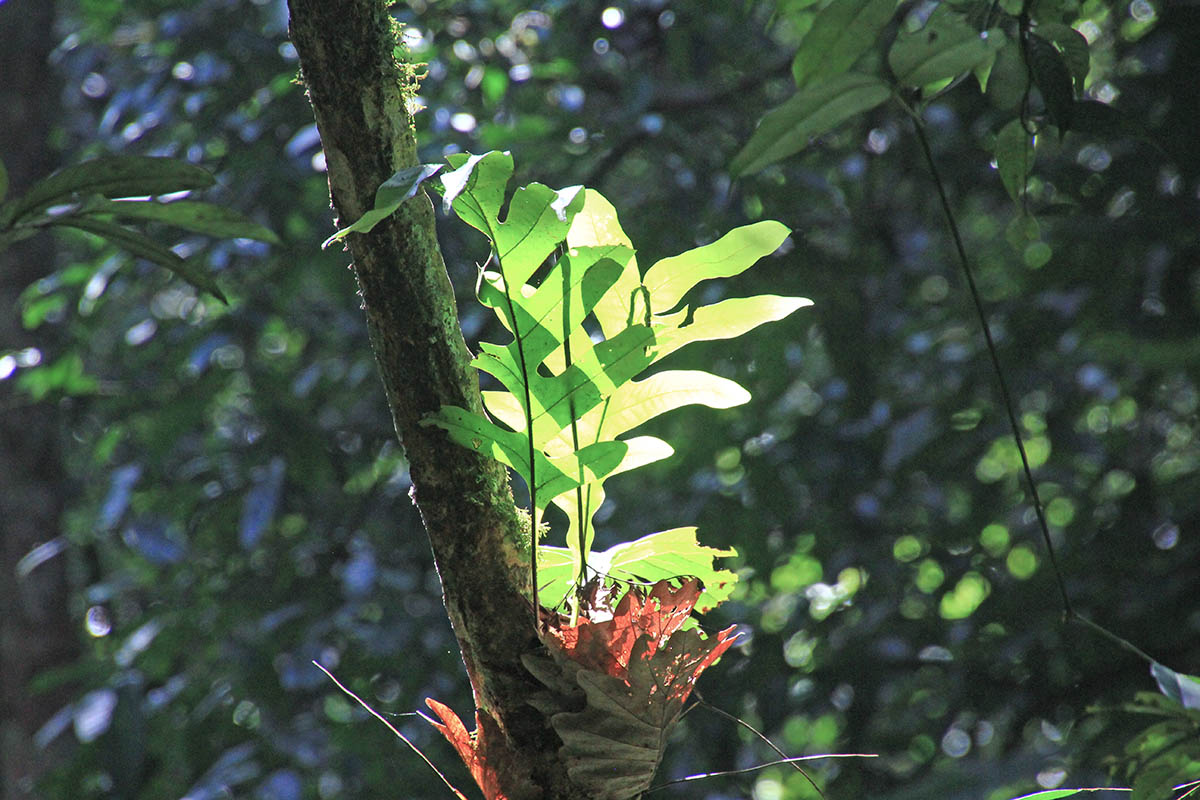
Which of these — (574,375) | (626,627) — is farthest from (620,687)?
(574,375)

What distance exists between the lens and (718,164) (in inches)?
68.0

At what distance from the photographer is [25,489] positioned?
8.20ft

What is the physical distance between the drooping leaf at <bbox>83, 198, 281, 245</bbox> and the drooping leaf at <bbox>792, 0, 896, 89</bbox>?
0.30m

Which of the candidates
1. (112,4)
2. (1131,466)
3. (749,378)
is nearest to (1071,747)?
(1131,466)

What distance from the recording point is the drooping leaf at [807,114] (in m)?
0.45

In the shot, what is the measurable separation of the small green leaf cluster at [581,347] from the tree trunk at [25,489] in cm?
234

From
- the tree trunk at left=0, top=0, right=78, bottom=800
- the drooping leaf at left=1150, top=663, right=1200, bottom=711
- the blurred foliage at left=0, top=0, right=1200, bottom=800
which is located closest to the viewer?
the drooping leaf at left=1150, top=663, right=1200, bottom=711

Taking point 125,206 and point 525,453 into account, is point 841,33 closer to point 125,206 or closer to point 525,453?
point 525,453

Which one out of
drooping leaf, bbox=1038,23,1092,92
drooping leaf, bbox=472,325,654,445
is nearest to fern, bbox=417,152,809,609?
drooping leaf, bbox=472,325,654,445

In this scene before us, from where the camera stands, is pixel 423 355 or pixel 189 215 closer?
pixel 423 355

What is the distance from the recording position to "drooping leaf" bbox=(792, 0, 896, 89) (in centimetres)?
51

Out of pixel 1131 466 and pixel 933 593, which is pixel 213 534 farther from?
pixel 1131 466

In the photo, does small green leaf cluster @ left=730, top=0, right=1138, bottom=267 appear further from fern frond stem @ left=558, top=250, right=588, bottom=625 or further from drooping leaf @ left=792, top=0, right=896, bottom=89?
fern frond stem @ left=558, top=250, right=588, bottom=625

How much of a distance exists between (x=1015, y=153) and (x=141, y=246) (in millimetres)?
510
